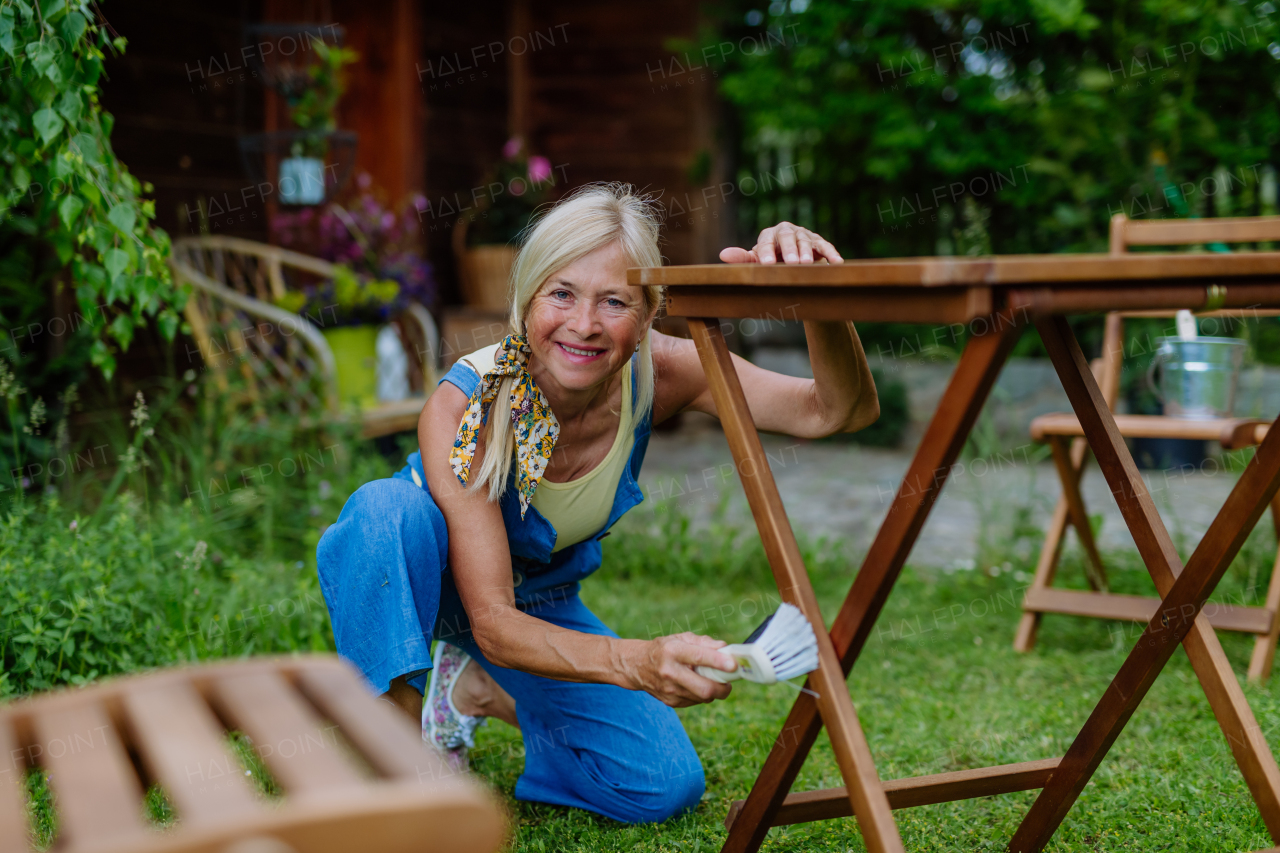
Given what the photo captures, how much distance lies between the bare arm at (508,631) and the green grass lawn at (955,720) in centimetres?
55

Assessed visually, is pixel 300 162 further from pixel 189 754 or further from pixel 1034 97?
pixel 189 754

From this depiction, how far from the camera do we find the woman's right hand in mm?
1356

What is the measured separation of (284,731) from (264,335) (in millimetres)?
3371

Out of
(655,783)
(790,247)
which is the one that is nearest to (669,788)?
(655,783)

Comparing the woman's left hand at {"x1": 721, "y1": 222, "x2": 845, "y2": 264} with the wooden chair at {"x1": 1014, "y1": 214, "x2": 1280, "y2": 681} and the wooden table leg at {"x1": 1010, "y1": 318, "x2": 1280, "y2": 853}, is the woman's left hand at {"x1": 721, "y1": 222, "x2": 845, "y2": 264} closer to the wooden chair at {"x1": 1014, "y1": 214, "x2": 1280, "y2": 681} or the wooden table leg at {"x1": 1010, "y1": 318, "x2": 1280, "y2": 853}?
the wooden table leg at {"x1": 1010, "y1": 318, "x2": 1280, "y2": 853}

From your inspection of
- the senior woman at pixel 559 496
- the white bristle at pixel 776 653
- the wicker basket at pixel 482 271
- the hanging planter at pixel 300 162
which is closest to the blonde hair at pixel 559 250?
the senior woman at pixel 559 496

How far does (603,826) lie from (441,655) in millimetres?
555

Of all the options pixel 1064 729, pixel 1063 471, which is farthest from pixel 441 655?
pixel 1063 471

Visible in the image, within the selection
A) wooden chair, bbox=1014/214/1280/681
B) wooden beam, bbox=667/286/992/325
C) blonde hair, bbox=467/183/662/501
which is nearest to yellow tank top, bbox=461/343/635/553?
blonde hair, bbox=467/183/662/501

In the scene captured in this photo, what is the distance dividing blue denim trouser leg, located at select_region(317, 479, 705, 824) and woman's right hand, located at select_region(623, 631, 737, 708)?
454mm

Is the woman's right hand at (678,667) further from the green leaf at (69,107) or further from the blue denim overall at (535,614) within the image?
the green leaf at (69,107)

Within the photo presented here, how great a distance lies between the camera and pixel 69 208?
2.28m

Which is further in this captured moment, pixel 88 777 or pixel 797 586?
pixel 797 586

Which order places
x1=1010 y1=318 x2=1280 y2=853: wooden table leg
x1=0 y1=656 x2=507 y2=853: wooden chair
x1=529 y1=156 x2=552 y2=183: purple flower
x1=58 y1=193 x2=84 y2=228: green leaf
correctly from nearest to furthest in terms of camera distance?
x1=0 y1=656 x2=507 y2=853: wooden chair → x1=1010 y1=318 x2=1280 y2=853: wooden table leg → x1=58 y1=193 x2=84 y2=228: green leaf → x1=529 y1=156 x2=552 y2=183: purple flower
